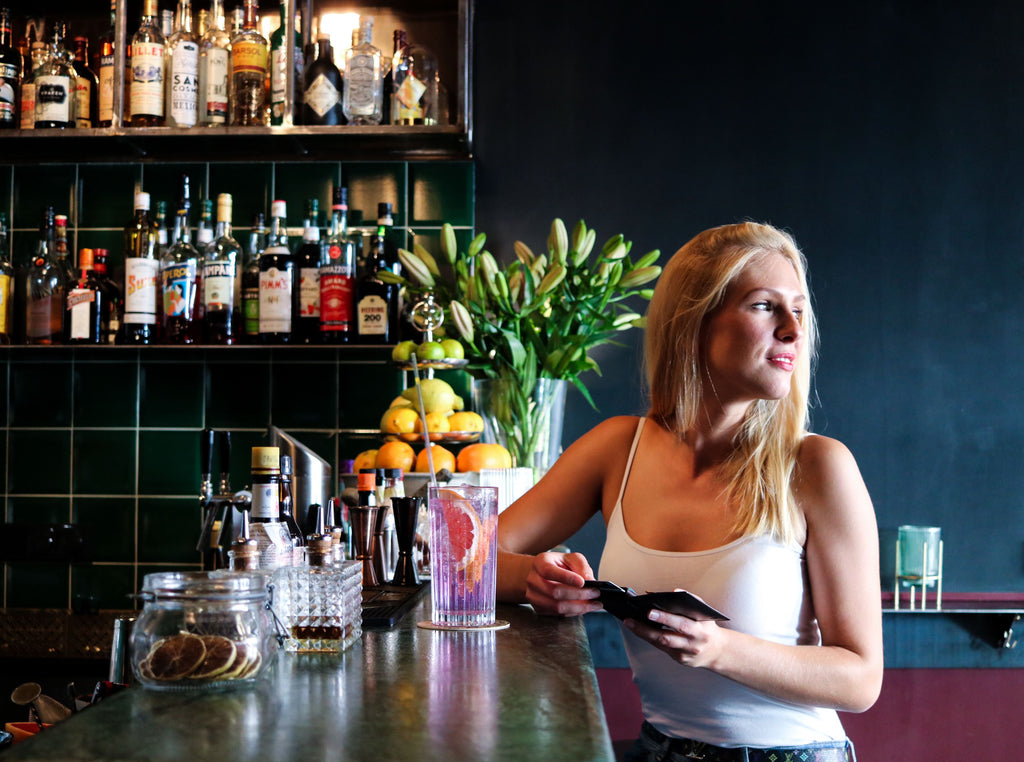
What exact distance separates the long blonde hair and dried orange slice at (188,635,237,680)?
2.15ft

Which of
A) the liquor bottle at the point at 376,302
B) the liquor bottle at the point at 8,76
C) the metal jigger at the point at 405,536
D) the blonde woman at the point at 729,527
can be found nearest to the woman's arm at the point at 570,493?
the blonde woman at the point at 729,527

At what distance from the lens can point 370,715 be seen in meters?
0.68

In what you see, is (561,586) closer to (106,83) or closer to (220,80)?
(220,80)

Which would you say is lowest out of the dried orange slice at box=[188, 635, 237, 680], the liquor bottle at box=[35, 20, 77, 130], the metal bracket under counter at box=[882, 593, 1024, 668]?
the metal bracket under counter at box=[882, 593, 1024, 668]

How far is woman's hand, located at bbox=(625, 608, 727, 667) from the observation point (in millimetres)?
928

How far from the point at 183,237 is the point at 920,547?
1.93 m

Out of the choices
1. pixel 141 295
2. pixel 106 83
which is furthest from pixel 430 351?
pixel 106 83

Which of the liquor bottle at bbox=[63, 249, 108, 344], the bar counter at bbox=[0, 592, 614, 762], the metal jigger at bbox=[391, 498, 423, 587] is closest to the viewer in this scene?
the bar counter at bbox=[0, 592, 614, 762]

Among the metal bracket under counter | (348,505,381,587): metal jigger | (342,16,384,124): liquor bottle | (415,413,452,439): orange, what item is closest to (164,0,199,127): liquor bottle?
(342,16,384,124): liquor bottle

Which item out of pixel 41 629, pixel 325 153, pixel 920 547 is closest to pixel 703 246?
pixel 920 547

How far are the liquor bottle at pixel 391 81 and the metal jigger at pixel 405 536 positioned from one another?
1284 mm

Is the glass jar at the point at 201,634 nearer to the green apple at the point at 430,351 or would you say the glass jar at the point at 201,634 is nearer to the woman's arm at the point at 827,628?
the woman's arm at the point at 827,628

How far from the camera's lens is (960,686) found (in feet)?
7.36

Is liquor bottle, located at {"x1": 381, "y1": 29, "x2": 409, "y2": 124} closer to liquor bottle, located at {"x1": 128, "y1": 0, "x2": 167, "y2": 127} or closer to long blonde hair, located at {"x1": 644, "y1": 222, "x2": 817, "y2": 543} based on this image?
liquor bottle, located at {"x1": 128, "y1": 0, "x2": 167, "y2": 127}
